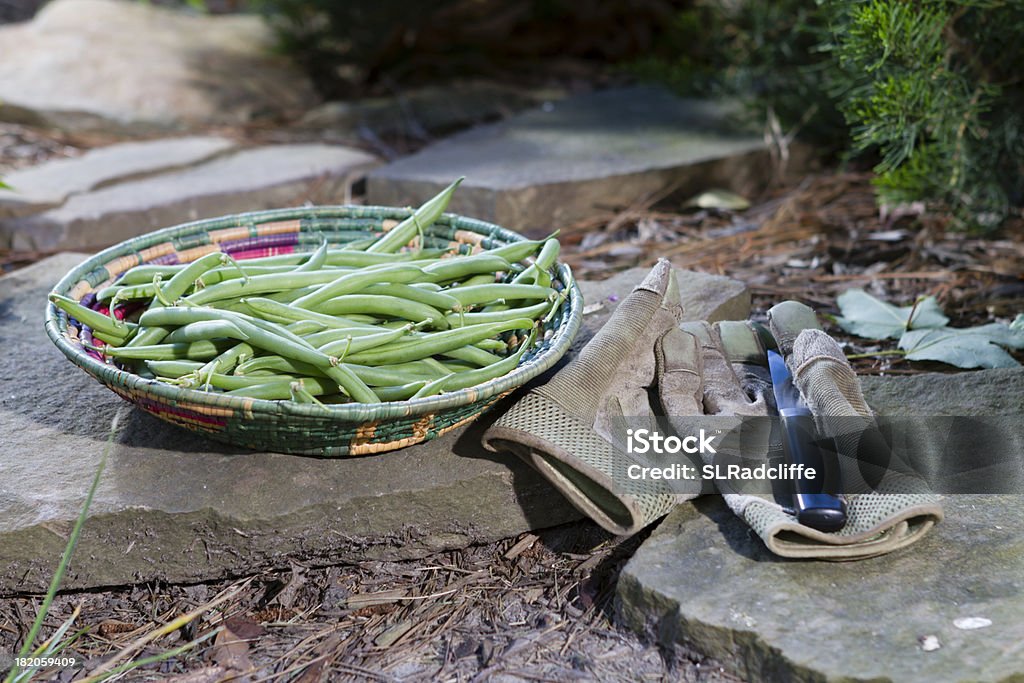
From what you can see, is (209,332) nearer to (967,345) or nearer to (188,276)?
(188,276)

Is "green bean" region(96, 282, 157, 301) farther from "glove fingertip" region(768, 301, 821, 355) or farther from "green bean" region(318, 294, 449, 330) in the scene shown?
"glove fingertip" region(768, 301, 821, 355)

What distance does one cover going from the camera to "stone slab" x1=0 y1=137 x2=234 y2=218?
4086 mm

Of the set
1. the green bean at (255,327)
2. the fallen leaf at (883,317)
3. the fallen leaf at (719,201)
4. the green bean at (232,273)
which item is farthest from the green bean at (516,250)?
the fallen leaf at (719,201)

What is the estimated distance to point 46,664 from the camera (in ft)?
6.84

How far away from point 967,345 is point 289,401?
5.91ft

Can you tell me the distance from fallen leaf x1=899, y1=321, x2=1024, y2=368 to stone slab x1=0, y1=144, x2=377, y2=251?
98.0 inches

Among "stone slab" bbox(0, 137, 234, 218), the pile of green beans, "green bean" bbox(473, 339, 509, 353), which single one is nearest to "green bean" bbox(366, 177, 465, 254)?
the pile of green beans

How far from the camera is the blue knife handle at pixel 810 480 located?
1971 millimetres

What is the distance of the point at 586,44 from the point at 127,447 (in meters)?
Result: 4.95

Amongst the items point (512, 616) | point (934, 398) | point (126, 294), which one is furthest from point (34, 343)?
point (934, 398)

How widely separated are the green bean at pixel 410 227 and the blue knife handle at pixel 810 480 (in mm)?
1036

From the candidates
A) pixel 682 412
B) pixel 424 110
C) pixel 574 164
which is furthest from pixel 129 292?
pixel 424 110

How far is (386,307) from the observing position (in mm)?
2328

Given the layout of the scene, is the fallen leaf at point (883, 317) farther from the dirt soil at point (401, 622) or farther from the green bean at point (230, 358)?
the green bean at point (230, 358)
